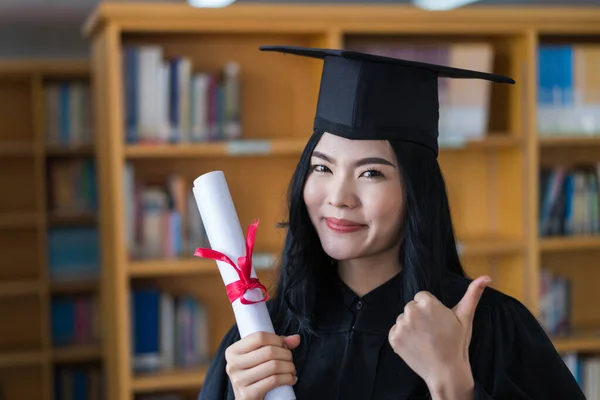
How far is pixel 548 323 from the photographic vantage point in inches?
153

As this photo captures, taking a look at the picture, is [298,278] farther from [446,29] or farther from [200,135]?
[446,29]

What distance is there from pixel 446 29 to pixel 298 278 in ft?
7.13

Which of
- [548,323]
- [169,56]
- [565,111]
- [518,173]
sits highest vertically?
[169,56]

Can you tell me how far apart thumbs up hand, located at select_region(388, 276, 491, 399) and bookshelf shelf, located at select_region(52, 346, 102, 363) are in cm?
446

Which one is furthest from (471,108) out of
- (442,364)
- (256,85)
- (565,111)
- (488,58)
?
(442,364)

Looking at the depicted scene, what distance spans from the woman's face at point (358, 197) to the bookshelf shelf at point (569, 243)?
2422 millimetres

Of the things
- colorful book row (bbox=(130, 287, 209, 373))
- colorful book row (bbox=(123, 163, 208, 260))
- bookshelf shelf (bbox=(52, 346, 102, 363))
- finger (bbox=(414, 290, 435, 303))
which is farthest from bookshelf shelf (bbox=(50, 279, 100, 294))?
finger (bbox=(414, 290, 435, 303))

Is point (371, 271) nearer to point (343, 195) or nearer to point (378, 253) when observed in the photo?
point (378, 253)

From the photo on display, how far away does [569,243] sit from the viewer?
12.4 ft

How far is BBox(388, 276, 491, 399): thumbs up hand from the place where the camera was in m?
1.30

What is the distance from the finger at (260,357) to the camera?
4.54 feet

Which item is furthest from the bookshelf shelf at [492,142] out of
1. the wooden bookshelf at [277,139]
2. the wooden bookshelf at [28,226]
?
the wooden bookshelf at [28,226]

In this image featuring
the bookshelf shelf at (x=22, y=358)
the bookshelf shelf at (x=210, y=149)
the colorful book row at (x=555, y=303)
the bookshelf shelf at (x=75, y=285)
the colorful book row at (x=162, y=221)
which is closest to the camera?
the bookshelf shelf at (x=210, y=149)

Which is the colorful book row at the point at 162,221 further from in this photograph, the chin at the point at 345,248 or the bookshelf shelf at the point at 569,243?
the chin at the point at 345,248
